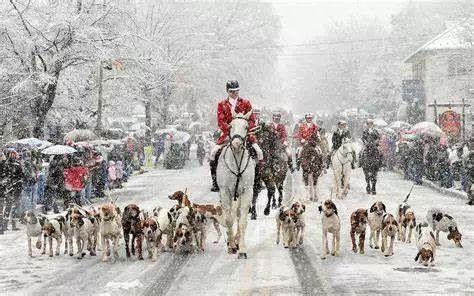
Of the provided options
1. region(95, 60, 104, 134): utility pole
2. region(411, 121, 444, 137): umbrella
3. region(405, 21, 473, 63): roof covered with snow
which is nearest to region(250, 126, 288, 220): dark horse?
region(411, 121, 444, 137): umbrella

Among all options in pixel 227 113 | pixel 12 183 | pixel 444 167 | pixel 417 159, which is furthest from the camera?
pixel 417 159

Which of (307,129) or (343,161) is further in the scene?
(343,161)

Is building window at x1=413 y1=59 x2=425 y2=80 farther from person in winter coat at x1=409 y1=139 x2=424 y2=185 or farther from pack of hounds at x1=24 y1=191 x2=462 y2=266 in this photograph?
pack of hounds at x1=24 y1=191 x2=462 y2=266

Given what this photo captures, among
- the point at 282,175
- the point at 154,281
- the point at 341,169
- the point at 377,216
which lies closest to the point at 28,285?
the point at 154,281

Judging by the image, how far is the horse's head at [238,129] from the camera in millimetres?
13336

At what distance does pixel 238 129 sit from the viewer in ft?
43.9

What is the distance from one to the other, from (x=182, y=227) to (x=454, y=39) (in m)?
47.6

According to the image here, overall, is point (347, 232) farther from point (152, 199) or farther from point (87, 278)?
point (152, 199)

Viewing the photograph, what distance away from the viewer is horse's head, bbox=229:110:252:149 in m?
13.3

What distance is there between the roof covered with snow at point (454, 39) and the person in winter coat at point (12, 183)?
3625 cm

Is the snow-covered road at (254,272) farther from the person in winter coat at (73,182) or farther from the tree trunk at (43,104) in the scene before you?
the tree trunk at (43,104)

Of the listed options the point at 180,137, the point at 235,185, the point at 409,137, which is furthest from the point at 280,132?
the point at 180,137

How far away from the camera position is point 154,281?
11.6 m

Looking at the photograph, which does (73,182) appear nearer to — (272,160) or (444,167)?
(272,160)
